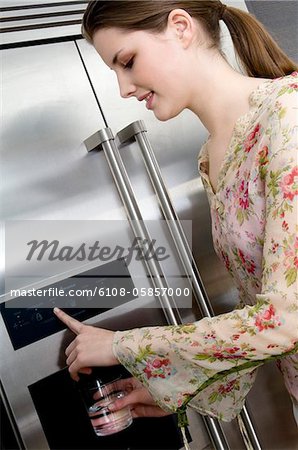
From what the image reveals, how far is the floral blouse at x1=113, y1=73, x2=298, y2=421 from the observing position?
863 millimetres

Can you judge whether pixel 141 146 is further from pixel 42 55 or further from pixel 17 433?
pixel 17 433

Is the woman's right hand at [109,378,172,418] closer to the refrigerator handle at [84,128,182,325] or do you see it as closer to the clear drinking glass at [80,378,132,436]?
the clear drinking glass at [80,378,132,436]

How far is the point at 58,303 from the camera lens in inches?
45.1

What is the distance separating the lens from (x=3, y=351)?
3.53 feet

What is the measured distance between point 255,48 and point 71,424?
2.59 ft

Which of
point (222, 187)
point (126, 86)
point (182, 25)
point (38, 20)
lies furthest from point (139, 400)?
point (38, 20)

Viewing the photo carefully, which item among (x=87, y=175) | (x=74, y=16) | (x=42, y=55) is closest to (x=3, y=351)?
(x=87, y=175)

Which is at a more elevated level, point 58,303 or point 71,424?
point 58,303

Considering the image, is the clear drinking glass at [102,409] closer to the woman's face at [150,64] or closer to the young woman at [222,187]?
the young woman at [222,187]

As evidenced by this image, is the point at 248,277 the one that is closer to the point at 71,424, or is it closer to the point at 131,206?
the point at 131,206

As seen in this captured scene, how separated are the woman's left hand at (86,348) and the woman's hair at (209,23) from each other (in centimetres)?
51

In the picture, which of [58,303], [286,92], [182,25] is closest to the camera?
[286,92]

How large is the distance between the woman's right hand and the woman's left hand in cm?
9

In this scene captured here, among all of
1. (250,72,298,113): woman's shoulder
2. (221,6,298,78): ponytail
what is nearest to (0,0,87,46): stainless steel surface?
(221,6,298,78): ponytail
